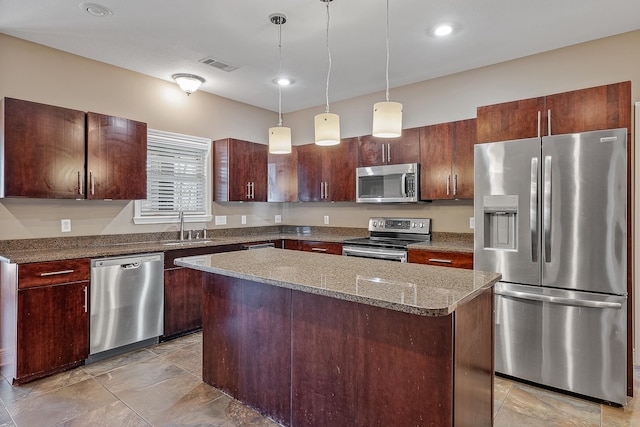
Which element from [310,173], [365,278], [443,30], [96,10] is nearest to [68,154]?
A: [96,10]

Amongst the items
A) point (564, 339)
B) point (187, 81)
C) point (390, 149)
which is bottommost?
point (564, 339)

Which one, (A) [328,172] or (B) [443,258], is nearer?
(B) [443,258]

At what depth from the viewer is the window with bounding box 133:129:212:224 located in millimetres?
4070

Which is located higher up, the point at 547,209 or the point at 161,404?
the point at 547,209

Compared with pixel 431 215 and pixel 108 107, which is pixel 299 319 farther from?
pixel 108 107

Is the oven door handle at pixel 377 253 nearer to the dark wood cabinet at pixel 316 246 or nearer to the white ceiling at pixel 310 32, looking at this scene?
the dark wood cabinet at pixel 316 246

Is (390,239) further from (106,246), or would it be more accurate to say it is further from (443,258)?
(106,246)

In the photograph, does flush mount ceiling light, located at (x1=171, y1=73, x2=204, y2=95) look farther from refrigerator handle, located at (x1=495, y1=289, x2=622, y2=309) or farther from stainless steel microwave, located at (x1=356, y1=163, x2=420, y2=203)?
refrigerator handle, located at (x1=495, y1=289, x2=622, y2=309)

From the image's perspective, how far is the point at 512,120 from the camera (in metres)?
2.95

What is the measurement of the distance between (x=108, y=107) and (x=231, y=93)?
1441mm

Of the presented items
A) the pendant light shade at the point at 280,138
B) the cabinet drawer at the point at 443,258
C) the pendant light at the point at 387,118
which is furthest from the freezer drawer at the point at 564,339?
the pendant light shade at the point at 280,138

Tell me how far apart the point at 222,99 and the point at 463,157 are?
10.1 feet

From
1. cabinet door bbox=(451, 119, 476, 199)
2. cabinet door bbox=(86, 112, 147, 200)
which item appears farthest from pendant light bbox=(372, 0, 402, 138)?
cabinet door bbox=(86, 112, 147, 200)

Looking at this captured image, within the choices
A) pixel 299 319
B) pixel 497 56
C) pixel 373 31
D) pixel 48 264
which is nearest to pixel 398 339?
pixel 299 319
